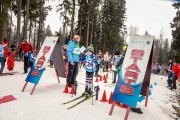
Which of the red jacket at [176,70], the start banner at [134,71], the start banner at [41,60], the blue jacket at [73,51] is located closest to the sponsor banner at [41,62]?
the start banner at [41,60]

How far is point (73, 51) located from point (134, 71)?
324 centimetres

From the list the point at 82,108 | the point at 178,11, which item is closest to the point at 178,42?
the point at 178,11

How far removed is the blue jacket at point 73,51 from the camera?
26.4 feet

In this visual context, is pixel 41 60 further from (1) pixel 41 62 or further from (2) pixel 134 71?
(2) pixel 134 71

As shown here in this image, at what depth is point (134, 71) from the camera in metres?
5.64

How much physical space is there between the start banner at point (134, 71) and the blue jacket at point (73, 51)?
2.77 metres

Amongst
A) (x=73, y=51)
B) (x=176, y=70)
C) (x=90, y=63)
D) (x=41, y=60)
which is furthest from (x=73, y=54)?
(x=176, y=70)

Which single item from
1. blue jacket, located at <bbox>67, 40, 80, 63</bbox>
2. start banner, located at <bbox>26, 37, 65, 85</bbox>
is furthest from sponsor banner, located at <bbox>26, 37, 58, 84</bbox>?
blue jacket, located at <bbox>67, 40, 80, 63</bbox>

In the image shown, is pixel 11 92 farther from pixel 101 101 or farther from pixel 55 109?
pixel 101 101

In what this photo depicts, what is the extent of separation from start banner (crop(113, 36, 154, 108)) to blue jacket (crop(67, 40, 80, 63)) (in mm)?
2771

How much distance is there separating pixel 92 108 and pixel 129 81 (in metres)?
1.51

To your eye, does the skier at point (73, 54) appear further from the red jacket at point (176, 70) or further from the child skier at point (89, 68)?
the red jacket at point (176, 70)

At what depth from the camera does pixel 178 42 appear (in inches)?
1112

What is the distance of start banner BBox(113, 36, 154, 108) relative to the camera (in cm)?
543
